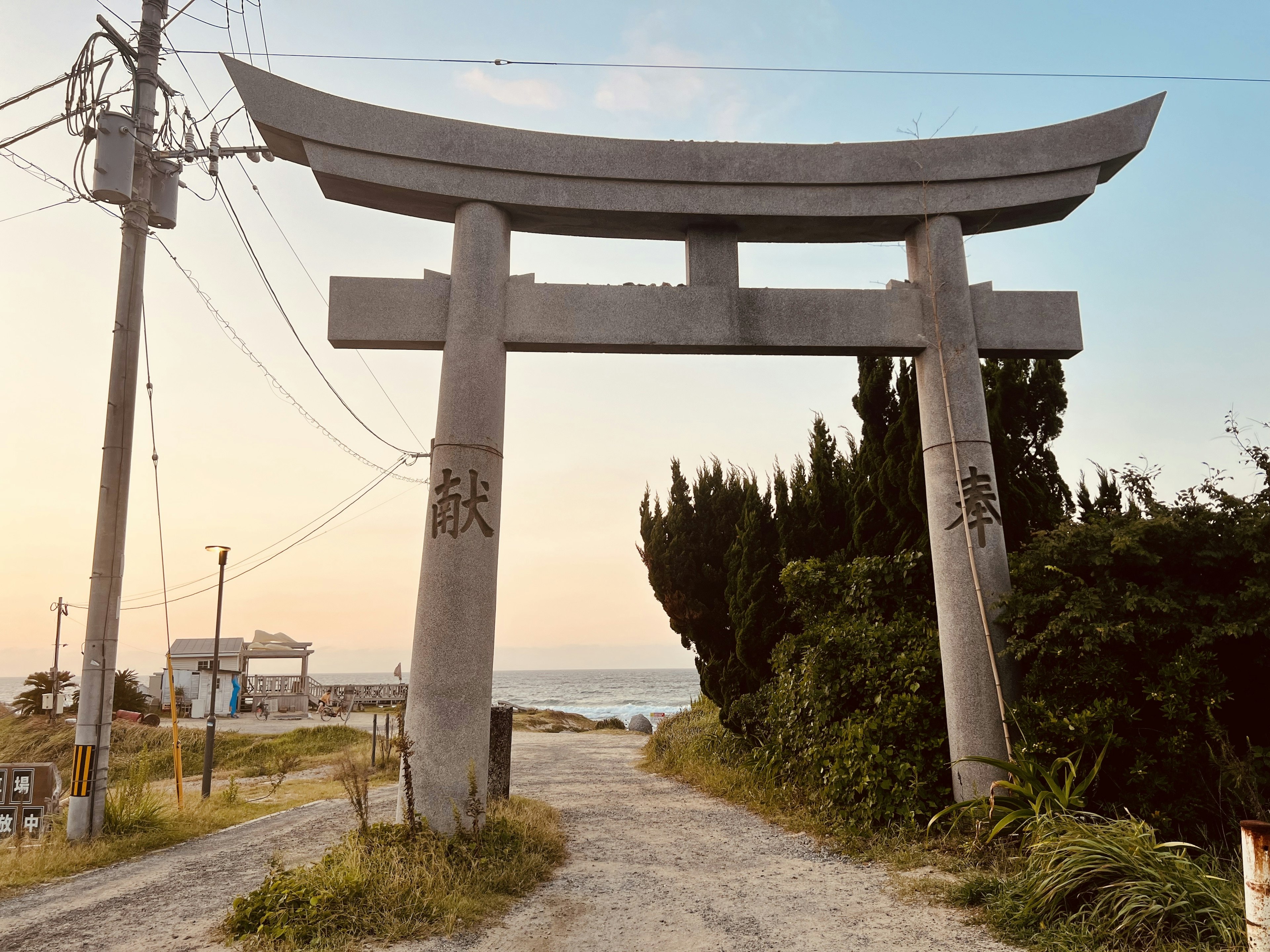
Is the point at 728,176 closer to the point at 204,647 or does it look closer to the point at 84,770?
the point at 84,770

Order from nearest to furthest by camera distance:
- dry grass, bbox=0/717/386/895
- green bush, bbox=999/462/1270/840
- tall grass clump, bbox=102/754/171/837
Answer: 1. green bush, bbox=999/462/1270/840
2. dry grass, bbox=0/717/386/895
3. tall grass clump, bbox=102/754/171/837

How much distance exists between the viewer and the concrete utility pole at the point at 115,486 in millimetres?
8148

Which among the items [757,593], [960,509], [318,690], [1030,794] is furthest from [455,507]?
[318,690]

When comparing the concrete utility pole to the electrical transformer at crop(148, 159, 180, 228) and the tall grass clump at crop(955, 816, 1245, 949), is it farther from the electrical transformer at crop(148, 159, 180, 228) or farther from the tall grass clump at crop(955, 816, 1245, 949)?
the tall grass clump at crop(955, 816, 1245, 949)

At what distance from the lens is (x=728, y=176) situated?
7.33 m

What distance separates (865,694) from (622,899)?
3069mm

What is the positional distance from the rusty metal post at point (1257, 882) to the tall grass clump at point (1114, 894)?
629 millimetres

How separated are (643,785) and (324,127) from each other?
932cm

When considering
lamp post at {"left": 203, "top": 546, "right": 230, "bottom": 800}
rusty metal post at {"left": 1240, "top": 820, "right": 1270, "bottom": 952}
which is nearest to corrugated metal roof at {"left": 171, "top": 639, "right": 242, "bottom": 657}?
lamp post at {"left": 203, "top": 546, "right": 230, "bottom": 800}

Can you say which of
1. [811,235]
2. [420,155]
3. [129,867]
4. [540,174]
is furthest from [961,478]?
[129,867]

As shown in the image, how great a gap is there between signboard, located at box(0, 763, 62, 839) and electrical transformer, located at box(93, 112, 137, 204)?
6.56 metres

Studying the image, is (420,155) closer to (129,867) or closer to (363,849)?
(363,849)

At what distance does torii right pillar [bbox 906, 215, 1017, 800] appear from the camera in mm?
6582

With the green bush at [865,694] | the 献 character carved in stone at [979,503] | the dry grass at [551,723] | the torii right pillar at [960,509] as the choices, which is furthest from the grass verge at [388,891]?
the dry grass at [551,723]
